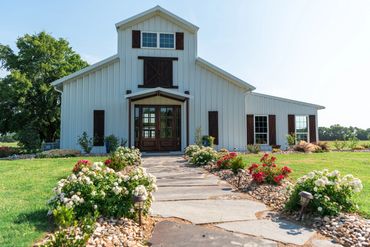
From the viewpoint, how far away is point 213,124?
1355 centimetres

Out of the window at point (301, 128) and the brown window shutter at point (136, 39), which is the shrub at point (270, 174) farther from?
the window at point (301, 128)

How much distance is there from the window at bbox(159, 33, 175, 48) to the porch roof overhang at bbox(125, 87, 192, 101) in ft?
8.94

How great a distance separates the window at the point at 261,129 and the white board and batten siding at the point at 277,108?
1.16 ft

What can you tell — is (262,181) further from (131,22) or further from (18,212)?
(131,22)

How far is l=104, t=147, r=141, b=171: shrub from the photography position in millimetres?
6910

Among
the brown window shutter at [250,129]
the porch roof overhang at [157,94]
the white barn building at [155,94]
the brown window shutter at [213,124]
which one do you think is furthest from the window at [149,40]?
the brown window shutter at [250,129]

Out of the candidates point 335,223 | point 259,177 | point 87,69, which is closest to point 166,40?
point 87,69

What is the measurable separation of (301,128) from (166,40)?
926cm

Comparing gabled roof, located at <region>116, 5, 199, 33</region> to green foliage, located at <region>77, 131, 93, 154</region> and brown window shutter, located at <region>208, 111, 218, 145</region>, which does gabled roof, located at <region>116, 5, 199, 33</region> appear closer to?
brown window shutter, located at <region>208, 111, 218, 145</region>

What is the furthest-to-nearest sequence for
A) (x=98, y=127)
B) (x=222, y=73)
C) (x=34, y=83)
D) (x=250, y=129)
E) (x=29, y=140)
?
(x=34, y=83) < (x=250, y=129) < (x=29, y=140) < (x=222, y=73) < (x=98, y=127)

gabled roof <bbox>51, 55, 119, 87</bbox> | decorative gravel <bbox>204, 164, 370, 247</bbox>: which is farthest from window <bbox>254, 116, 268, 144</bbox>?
decorative gravel <bbox>204, 164, 370, 247</bbox>

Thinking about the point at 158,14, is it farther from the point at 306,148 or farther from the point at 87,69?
the point at 306,148

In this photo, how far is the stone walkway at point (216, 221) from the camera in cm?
308

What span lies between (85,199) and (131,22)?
1135cm
